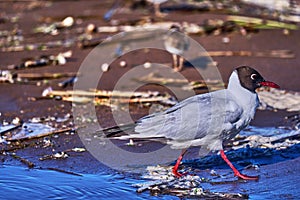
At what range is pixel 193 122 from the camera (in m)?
5.67

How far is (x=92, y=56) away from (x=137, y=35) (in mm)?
1106

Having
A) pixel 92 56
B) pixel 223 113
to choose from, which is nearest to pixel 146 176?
pixel 223 113

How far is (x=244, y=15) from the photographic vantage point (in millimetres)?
11586

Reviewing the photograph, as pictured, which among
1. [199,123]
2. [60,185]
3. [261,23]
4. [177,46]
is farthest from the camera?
[261,23]

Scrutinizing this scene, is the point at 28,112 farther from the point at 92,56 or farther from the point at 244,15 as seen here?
the point at 244,15

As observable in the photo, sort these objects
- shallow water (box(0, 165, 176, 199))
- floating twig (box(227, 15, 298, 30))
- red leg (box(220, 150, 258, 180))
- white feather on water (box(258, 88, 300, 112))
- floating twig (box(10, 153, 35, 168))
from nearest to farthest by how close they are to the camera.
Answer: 1. shallow water (box(0, 165, 176, 199))
2. red leg (box(220, 150, 258, 180))
3. floating twig (box(10, 153, 35, 168))
4. white feather on water (box(258, 88, 300, 112))
5. floating twig (box(227, 15, 298, 30))

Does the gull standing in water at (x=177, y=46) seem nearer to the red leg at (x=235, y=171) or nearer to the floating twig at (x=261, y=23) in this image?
the floating twig at (x=261, y=23)

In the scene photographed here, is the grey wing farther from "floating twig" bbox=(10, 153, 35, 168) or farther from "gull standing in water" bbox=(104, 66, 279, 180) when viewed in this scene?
"floating twig" bbox=(10, 153, 35, 168)

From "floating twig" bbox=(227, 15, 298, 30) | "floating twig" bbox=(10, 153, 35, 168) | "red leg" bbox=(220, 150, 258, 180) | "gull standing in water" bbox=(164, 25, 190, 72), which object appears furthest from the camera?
"floating twig" bbox=(227, 15, 298, 30)

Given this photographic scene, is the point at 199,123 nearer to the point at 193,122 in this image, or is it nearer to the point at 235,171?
the point at 193,122

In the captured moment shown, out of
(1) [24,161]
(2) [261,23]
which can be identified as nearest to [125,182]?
(1) [24,161]

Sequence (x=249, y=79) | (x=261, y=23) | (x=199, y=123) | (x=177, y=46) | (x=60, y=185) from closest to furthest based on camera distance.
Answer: (x=60, y=185) → (x=199, y=123) → (x=249, y=79) → (x=177, y=46) → (x=261, y=23)

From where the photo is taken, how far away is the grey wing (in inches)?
223

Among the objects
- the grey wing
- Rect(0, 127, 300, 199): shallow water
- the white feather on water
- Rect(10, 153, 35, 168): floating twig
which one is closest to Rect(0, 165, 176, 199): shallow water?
Rect(0, 127, 300, 199): shallow water
